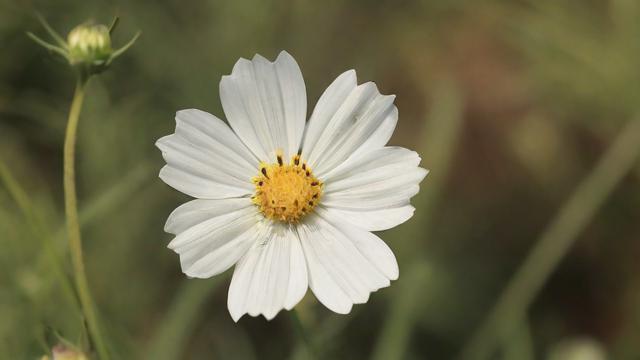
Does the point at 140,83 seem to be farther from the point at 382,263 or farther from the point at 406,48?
the point at 382,263

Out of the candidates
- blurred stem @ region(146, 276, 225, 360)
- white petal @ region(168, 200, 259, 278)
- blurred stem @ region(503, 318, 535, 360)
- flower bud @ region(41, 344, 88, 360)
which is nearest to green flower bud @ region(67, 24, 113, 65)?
white petal @ region(168, 200, 259, 278)

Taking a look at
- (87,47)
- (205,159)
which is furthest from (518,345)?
(87,47)

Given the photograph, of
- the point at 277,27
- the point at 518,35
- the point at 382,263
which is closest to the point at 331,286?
the point at 382,263

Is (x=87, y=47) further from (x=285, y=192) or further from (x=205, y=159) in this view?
(x=285, y=192)

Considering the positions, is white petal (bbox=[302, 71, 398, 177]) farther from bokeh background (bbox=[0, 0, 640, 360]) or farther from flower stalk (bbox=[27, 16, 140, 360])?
bokeh background (bbox=[0, 0, 640, 360])

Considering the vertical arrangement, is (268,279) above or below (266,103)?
below

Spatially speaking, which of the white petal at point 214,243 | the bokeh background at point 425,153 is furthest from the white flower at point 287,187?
the bokeh background at point 425,153

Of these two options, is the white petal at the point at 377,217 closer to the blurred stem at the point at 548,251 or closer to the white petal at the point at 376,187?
the white petal at the point at 376,187
